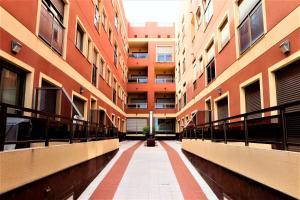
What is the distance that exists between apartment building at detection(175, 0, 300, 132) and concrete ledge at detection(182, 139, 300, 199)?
2077 millimetres

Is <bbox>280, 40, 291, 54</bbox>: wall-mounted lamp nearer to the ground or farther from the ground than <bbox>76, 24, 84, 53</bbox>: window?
nearer to the ground

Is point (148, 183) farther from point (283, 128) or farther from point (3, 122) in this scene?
point (3, 122)

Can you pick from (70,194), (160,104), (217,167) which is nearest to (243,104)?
(217,167)

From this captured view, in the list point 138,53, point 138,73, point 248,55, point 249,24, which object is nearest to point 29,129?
point 248,55

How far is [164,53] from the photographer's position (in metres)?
31.0

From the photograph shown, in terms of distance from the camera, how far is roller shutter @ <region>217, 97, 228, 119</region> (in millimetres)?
10129

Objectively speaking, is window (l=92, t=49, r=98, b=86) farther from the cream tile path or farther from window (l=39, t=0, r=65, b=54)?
the cream tile path

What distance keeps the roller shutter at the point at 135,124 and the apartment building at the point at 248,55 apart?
54.1 feet

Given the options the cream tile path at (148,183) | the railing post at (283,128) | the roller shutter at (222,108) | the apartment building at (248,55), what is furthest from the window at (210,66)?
the railing post at (283,128)

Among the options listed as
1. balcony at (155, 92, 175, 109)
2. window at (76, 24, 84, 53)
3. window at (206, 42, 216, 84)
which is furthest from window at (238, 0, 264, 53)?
balcony at (155, 92, 175, 109)

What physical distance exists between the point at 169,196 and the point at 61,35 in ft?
22.7

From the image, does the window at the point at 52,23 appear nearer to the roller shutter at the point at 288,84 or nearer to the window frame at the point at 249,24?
the window frame at the point at 249,24

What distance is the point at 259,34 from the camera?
22.7 ft

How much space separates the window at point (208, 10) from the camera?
12.4m
